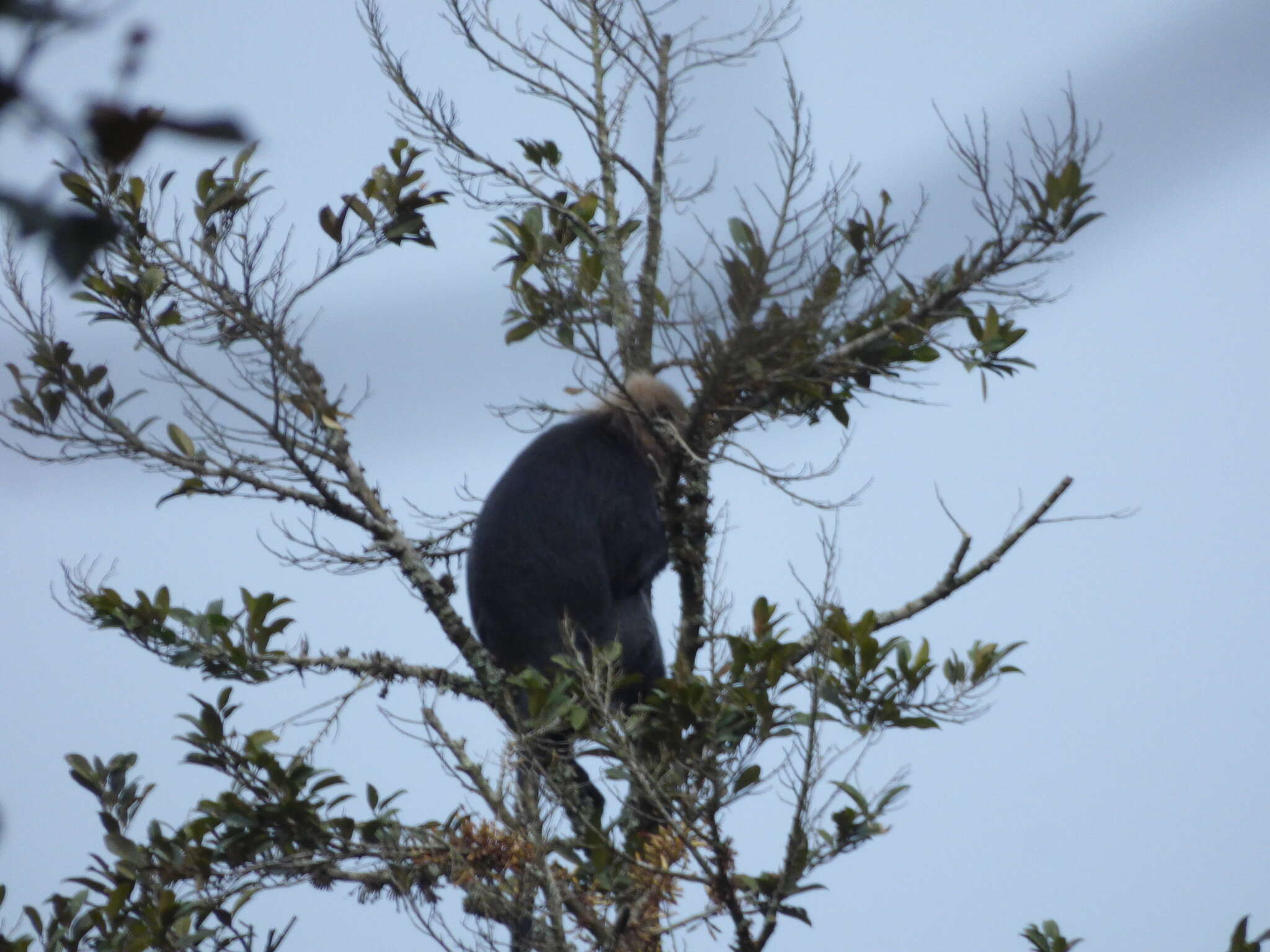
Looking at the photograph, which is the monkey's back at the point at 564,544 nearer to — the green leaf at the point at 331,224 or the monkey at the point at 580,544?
the monkey at the point at 580,544

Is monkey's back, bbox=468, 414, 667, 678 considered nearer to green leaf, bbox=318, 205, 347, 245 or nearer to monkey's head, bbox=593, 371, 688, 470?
monkey's head, bbox=593, 371, 688, 470

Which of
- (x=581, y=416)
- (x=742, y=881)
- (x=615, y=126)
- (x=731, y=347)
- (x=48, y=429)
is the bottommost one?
(x=742, y=881)

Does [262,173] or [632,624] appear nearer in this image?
[262,173]

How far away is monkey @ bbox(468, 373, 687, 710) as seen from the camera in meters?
4.44

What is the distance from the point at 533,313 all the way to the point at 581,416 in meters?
1.00

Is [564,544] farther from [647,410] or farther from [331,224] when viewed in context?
[331,224]

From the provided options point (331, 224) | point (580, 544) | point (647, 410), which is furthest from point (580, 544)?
point (331, 224)

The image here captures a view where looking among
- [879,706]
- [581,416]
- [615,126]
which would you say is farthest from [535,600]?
[615,126]

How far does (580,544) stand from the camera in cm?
454

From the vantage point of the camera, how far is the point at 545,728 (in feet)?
10.9

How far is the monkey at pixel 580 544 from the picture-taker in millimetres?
4441

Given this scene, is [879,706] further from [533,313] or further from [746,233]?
[533,313]

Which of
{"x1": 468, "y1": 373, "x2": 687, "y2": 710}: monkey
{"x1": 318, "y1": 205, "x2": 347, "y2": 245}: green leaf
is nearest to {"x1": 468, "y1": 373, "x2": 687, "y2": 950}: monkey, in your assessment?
{"x1": 468, "y1": 373, "x2": 687, "y2": 710}: monkey

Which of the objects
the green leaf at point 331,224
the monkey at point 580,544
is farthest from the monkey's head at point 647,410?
the green leaf at point 331,224
